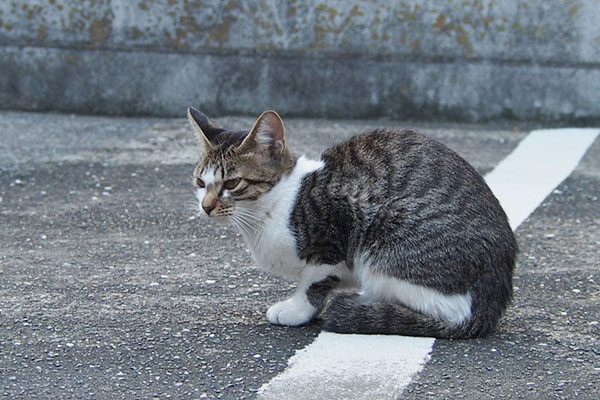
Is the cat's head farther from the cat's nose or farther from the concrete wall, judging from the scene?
the concrete wall

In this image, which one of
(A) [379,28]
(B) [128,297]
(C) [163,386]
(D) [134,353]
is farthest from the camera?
(A) [379,28]

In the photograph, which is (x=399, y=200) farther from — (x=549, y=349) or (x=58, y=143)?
(x=58, y=143)

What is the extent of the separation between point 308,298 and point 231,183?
1.99 ft

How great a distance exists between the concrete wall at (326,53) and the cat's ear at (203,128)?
3236mm

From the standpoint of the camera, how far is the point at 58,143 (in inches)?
268

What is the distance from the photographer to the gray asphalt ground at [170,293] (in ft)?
11.0

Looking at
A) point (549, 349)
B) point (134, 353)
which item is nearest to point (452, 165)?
point (549, 349)

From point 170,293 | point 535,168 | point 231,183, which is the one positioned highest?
point 231,183

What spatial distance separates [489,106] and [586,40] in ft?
3.05

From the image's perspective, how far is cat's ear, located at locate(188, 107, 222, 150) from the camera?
409 cm

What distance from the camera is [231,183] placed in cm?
392

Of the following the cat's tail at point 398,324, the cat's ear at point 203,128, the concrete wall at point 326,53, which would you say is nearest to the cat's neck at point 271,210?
the cat's ear at point 203,128

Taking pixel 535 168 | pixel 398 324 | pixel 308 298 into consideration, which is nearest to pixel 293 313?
pixel 308 298

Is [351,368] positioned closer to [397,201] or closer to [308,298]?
[308,298]
